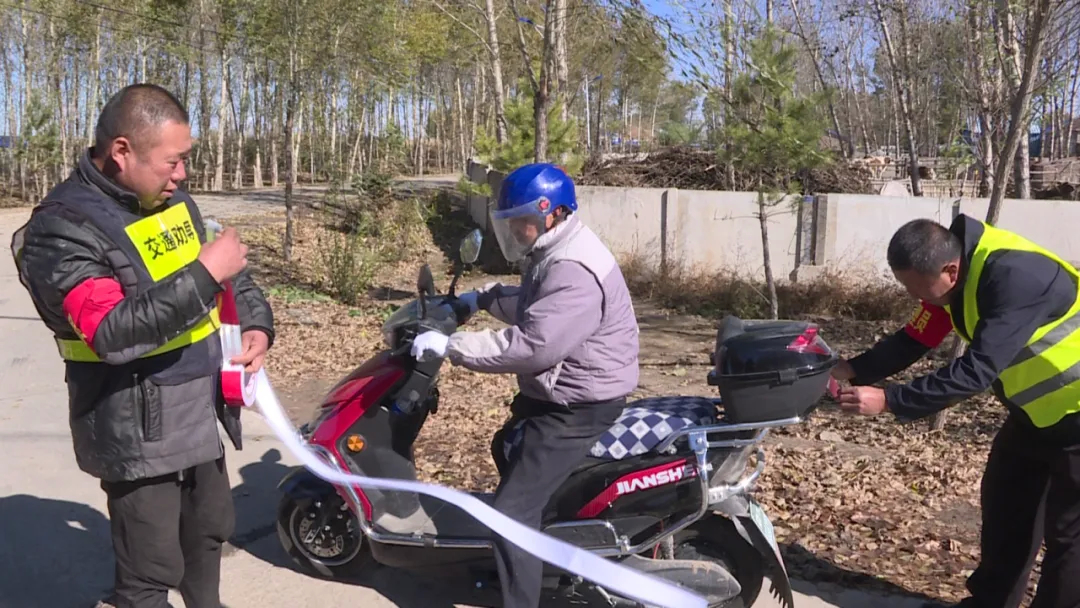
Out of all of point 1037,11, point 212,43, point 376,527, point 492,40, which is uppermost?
point 212,43

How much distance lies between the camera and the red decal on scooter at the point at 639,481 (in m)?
3.06

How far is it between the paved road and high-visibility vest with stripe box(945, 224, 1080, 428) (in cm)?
108

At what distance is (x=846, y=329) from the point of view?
10047 mm

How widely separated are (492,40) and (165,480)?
1458 cm

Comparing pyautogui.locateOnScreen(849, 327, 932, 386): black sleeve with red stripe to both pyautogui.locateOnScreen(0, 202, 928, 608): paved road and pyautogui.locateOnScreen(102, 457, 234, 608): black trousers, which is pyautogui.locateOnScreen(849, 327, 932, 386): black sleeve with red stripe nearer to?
pyautogui.locateOnScreen(0, 202, 928, 608): paved road

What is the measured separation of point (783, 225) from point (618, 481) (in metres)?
10.1

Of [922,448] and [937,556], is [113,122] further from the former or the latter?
[922,448]

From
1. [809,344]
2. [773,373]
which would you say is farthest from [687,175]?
[773,373]

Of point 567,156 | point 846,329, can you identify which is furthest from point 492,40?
point 846,329

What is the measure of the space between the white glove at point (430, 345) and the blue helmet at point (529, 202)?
0.43 m

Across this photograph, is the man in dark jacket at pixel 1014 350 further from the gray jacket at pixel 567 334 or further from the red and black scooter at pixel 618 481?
the gray jacket at pixel 567 334

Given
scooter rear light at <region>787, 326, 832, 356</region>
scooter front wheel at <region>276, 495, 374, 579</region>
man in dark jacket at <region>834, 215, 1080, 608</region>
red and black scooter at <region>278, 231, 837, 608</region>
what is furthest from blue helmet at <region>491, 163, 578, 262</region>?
scooter front wheel at <region>276, 495, 374, 579</region>

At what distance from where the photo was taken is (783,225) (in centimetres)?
1253

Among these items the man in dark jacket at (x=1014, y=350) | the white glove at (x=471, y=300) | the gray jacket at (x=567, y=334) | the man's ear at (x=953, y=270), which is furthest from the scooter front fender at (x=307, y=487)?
the man's ear at (x=953, y=270)
